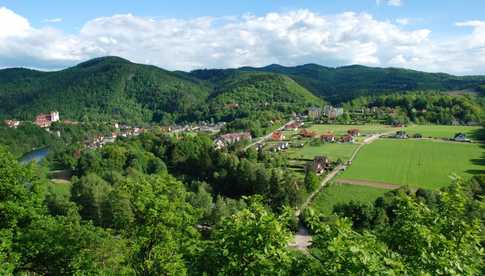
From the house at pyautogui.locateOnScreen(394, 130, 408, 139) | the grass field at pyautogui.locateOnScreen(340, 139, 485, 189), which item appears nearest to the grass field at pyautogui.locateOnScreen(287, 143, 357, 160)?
the grass field at pyautogui.locateOnScreen(340, 139, 485, 189)

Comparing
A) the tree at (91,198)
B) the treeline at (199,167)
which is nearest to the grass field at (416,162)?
the treeline at (199,167)

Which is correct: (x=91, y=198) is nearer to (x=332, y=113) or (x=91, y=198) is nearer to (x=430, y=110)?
(x=332, y=113)

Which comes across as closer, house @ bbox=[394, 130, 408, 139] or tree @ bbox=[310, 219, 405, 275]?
tree @ bbox=[310, 219, 405, 275]

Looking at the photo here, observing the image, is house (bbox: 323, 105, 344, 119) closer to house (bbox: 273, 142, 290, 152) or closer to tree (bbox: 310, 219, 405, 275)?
house (bbox: 273, 142, 290, 152)

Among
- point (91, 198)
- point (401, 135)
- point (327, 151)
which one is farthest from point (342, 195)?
point (401, 135)

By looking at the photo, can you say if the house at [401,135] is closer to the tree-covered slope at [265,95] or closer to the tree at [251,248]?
the tree-covered slope at [265,95]

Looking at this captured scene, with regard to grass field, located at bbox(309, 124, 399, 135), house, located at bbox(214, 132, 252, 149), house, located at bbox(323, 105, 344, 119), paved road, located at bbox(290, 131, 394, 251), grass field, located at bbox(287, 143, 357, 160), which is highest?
house, located at bbox(323, 105, 344, 119)
